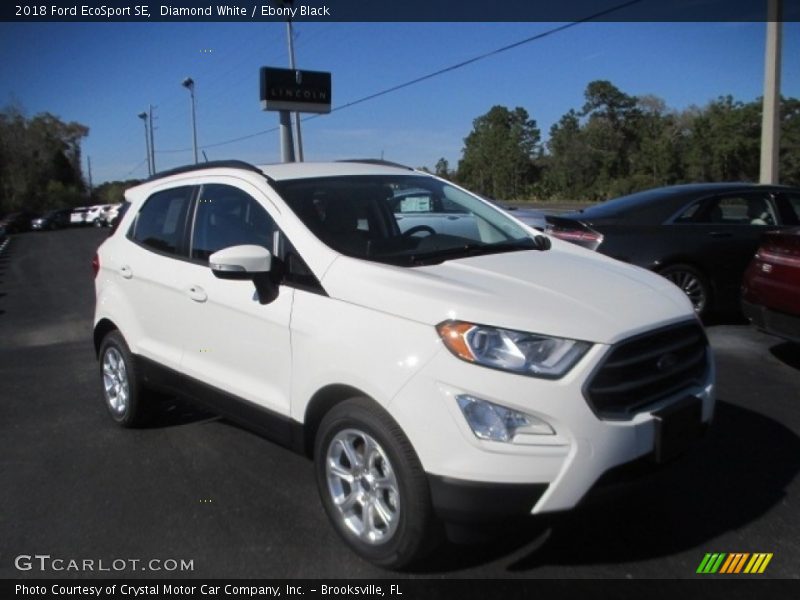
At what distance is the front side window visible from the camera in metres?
3.71

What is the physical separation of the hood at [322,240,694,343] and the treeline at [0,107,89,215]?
68.8 meters

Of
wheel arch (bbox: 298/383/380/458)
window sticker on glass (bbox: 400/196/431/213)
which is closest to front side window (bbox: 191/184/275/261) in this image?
wheel arch (bbox: 298/383/380/458)

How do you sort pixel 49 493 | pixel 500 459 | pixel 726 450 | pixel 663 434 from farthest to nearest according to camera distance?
pixel 726 450
pixel 49 493
pixel 663 434
pixel 500 459

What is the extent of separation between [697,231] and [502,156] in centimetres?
7351

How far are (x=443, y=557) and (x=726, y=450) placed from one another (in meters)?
2.08

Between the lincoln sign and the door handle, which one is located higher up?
the lincoln sign

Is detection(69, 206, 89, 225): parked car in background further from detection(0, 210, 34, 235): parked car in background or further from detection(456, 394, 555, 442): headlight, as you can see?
detection(456, 394, 555, 442): headlight

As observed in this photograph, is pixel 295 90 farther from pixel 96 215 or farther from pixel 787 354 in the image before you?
pixel 96 215

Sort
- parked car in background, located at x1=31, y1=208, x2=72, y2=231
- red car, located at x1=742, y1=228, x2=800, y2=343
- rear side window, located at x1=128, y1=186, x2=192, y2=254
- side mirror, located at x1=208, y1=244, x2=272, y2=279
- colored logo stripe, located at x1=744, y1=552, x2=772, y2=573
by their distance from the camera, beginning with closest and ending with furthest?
colored logo stripe, located at x1=744, y1=552, x2=772, y2=573 → side mirror, located at x1=208, y1=244, x2=272, y2=279 → rear side window, located at x1=128, y1=186, x2=192, y2=254 → red car, located at x1=742, y1=228, x2=800, y2=343 → parked car in background, located at x1=31, y1=208, x2=72, y2=231

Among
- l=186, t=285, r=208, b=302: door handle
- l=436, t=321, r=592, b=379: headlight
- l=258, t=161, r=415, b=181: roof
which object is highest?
l=258, t=161, r=415, b=181: roof

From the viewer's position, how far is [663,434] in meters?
2.76
